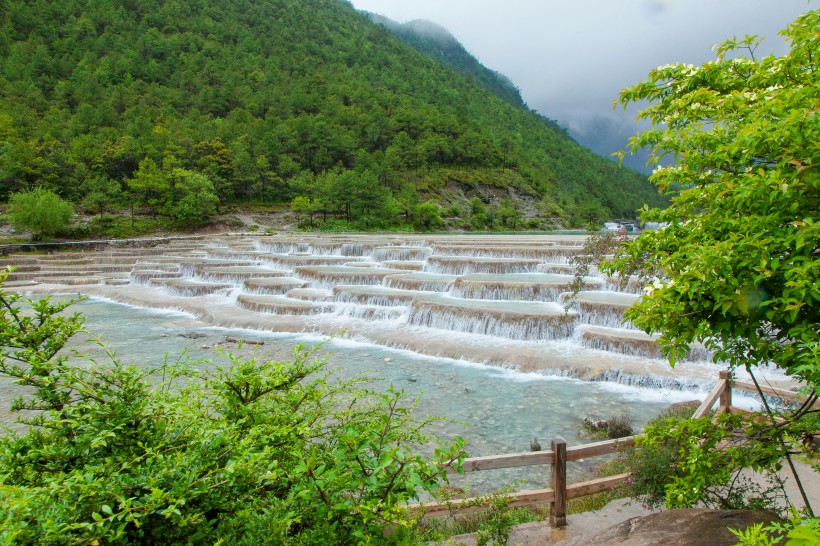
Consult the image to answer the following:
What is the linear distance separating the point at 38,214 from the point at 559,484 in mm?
44196

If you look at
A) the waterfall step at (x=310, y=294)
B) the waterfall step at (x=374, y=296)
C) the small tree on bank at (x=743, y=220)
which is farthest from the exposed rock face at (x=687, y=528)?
the waterfall step at (x=310, y=294)

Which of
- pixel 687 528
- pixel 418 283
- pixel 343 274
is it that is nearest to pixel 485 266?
pixel 418 283

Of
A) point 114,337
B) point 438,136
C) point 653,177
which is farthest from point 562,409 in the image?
point 438,136

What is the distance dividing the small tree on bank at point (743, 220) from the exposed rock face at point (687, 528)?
0.19 metres

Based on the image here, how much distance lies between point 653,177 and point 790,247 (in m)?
1.27

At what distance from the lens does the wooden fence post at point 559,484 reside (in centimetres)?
479

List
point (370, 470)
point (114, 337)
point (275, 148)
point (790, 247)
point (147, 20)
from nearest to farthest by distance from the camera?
point (790, 247) → point (370, 470) → point (114, 337) → point (275, 148) → point (147, 20)

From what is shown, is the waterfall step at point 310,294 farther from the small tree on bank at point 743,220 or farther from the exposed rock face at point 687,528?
the small tree on bank at point 743,220

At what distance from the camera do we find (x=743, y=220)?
8.07 feet

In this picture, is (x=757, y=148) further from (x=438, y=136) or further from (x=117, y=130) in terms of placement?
(x=438, y=136)

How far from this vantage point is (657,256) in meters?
3.16

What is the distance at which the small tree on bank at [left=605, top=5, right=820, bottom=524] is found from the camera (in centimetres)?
224

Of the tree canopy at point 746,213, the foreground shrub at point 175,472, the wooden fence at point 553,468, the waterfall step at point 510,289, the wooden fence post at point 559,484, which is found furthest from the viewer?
the waterfall step at point 510,289

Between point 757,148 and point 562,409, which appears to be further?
point 562,409
